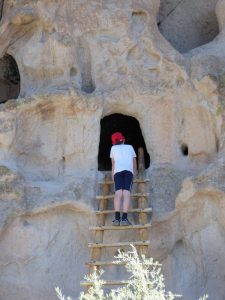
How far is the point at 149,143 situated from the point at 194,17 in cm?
193

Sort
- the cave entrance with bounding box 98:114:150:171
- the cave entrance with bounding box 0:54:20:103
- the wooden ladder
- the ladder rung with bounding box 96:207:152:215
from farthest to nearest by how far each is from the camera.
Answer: the cave entrance with bounding box 98:114:150:171
the cave entrance with bounding box 0:54:20:103
the ladder rung with bounding box 96:207:152:215
the wooden ladder

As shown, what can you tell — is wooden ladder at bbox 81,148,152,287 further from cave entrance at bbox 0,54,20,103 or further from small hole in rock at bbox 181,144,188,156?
cave entrance at bbox 0,54,20,103

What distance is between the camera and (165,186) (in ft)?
24.4

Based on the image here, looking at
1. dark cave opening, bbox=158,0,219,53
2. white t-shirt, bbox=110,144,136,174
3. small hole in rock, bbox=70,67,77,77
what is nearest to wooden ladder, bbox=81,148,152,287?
white t-shirt, bbox=110,144,136,174

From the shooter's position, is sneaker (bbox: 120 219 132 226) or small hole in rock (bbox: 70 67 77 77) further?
small hole in rock (bbox: 70 67 77 77)

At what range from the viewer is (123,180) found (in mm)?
7164

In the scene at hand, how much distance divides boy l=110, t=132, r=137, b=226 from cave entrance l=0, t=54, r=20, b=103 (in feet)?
7.49

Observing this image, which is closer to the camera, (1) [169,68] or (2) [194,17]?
(1) [169,68]

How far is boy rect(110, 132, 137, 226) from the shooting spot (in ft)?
23.1

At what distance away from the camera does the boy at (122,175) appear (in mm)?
7035

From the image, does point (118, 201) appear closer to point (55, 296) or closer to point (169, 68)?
point (55, 296)

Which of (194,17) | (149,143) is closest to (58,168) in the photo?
(149,143)

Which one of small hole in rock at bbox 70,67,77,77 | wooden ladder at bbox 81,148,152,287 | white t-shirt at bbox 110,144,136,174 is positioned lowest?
wooden ladder at bbox 81,148,152,287

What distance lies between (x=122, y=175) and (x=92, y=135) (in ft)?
2.48
